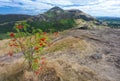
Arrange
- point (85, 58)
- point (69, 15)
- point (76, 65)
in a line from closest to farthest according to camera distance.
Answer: point (76, 65) < point (85, 58) < point (69, 15)

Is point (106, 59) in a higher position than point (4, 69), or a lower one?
lower

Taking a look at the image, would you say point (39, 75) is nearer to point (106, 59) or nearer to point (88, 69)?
point (88, 69)

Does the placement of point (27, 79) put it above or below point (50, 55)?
above

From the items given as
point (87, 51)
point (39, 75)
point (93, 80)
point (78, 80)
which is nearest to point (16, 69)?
point (39, 75)

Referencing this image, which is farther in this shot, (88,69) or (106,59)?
(106,59)

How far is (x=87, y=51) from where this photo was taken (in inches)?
560

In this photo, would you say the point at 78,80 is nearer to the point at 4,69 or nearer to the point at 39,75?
the point at 39,75

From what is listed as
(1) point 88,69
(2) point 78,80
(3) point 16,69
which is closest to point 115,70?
(1) point 88,69

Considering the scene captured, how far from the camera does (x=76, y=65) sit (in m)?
11.1

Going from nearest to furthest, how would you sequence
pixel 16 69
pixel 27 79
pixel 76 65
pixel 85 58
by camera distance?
pixel 27 79
pixel 16 69
pixel 76 65
pixel 85 58

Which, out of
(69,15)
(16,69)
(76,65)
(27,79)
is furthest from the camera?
(69,15)

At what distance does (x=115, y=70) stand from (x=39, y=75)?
4212 millimetres

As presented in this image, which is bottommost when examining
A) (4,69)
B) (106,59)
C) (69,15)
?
(69,15)

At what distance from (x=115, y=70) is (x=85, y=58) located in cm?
204
